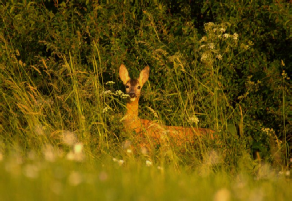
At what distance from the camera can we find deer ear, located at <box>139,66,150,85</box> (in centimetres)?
701

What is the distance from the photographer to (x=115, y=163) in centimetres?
409

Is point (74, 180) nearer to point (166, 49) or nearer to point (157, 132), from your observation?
point (157, 132)

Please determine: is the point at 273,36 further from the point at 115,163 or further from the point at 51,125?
the point at 115,163

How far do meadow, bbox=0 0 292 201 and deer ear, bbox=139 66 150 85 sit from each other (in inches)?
7.8

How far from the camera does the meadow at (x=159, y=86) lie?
465 centimetres

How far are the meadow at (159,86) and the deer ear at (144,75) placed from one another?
0.20m

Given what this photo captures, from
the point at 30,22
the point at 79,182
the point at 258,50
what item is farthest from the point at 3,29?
the point at 79,182

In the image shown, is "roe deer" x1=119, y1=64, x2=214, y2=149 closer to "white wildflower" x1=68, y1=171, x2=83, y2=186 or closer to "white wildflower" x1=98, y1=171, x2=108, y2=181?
"white wildflower" x1=98, y1=171, x2=108, y2=181

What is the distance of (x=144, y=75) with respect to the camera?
7.12 m

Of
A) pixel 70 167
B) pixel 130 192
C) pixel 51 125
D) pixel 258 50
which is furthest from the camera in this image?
pixel 258 50

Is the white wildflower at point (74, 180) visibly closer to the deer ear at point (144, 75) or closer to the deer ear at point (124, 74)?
the deer ear at point (144, 75)

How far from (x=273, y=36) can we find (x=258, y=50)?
0.34m

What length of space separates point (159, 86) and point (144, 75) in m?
0.27

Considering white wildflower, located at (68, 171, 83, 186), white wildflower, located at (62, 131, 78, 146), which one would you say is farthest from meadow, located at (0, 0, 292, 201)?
white wildflower, located at (68, 171, 83, 186)
